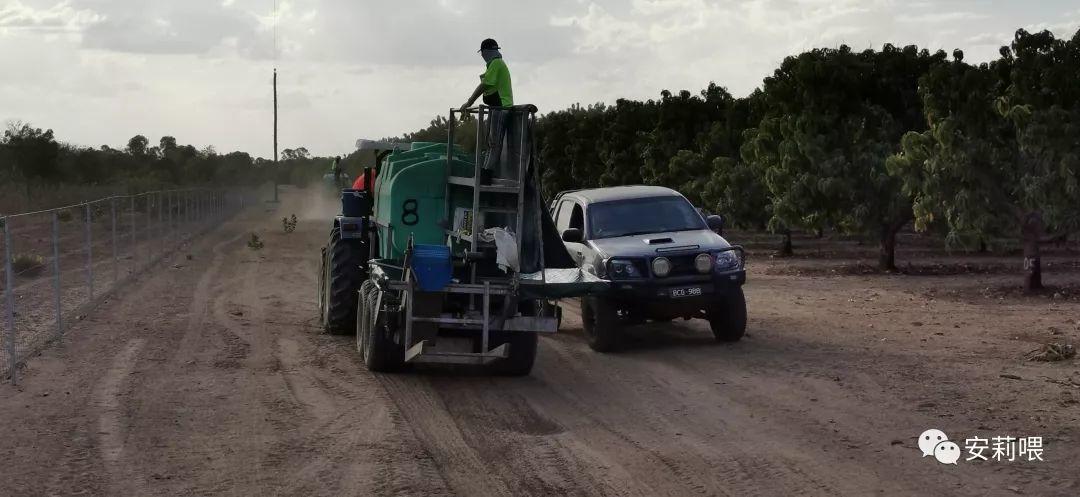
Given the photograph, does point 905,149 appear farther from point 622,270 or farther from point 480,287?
point 480,287

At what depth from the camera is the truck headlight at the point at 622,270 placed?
45.8 ft

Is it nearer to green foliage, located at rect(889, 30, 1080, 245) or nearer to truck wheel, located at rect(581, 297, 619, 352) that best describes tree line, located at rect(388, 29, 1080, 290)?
green foliage, located at rect(889, 30, 1080, 245)

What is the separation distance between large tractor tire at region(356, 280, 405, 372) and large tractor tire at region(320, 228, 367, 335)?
1996mm

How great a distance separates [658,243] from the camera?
1438 centimetres

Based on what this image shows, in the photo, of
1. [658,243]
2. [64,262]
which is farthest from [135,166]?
[658,243]

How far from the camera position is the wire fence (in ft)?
48.3

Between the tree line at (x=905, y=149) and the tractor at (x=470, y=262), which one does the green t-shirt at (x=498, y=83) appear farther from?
the tree line at (x=905, y=149)

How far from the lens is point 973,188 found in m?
19.1

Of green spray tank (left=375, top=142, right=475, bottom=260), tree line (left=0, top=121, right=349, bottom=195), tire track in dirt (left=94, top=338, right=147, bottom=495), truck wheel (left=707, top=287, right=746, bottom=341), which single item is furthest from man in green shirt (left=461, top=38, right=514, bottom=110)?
tree line (left=0, top=121, right=349, bottom=195)

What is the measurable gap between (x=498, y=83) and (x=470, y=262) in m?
1.87

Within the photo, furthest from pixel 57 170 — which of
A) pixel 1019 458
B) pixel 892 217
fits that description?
pixel 1019 458

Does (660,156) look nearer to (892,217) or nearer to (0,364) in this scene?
(892,217)

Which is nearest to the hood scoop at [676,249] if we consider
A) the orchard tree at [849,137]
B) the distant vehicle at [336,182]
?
the distant vehicle at [336,182]

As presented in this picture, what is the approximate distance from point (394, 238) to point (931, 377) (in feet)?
18.8
